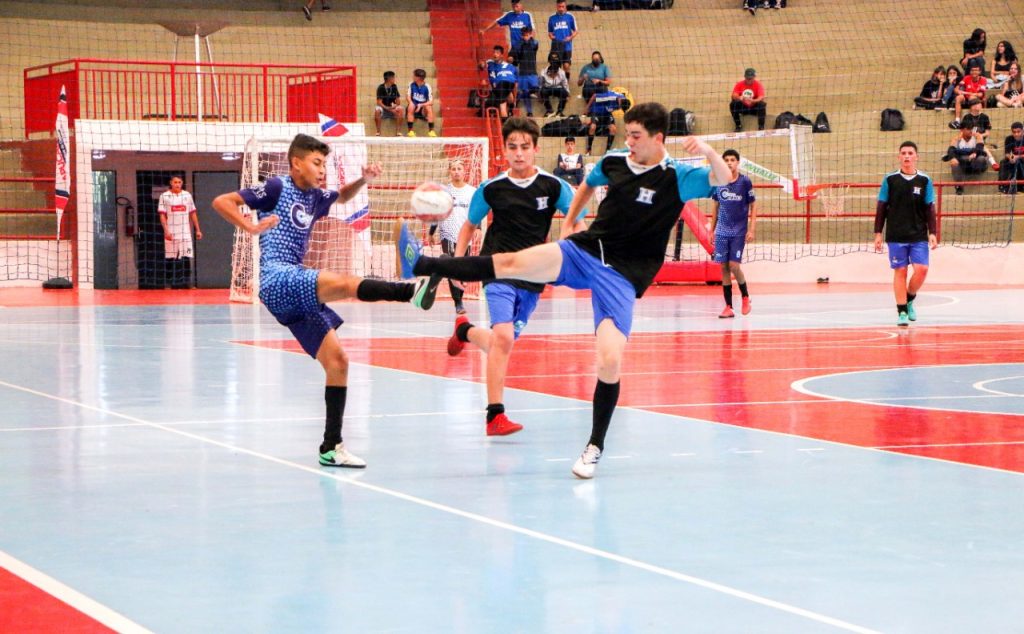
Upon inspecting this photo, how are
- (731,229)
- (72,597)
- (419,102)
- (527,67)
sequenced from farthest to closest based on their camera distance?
(527,67) → (419,102) → (731,229) → (72,597)

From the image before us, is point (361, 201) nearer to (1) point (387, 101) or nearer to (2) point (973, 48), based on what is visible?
(1) point (387, 101)

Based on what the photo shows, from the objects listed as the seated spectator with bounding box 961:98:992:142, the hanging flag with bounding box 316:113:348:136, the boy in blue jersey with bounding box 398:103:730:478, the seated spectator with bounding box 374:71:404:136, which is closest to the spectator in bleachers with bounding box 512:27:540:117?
the seated spectator with bounding box 374:71:404:136

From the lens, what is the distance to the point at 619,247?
761 centimetres

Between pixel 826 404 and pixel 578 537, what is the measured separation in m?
4.87

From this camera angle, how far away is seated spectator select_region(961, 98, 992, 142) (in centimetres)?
3059

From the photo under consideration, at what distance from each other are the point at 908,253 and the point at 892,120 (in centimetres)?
1591

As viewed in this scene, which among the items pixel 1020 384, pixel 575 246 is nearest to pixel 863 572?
pixel 575 246

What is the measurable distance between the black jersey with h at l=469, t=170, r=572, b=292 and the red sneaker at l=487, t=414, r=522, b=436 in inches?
51.0

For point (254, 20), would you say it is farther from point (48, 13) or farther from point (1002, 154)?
point (1002, 154)

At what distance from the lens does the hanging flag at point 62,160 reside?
25947mm

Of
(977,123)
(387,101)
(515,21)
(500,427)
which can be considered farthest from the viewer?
(515,21)

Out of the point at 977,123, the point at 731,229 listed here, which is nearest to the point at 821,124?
the point at 977,123

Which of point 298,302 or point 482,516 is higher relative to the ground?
point 298,302

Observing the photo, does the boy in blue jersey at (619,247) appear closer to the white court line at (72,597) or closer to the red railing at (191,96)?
the white court line at (72,597)
